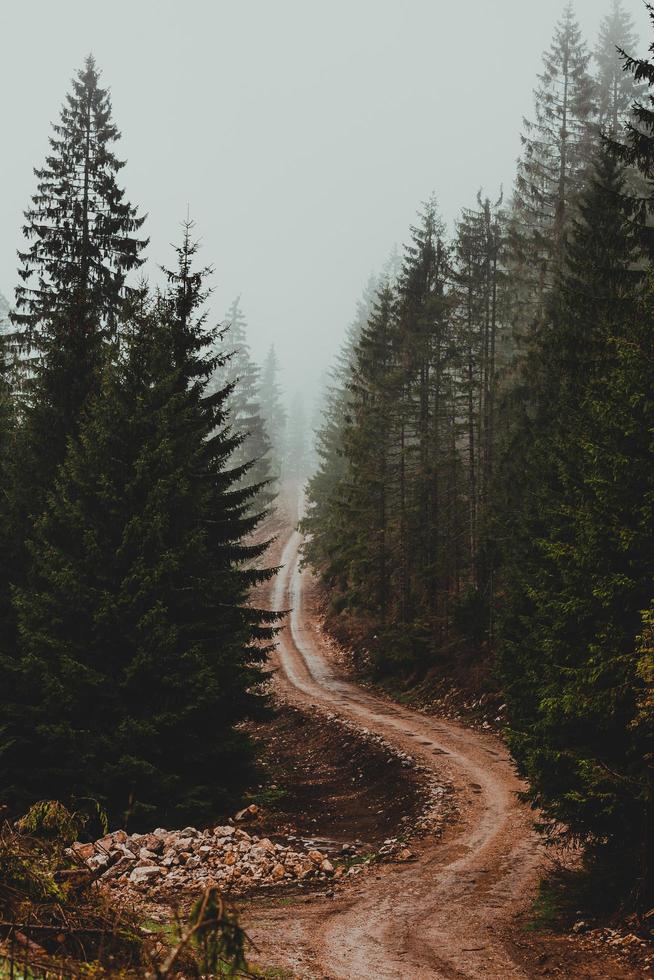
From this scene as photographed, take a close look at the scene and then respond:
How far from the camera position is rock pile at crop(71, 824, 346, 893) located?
10414 mm

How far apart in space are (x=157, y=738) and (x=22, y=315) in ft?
53.9

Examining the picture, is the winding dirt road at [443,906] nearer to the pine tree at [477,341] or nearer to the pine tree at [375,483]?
the pine tree at [477,341]

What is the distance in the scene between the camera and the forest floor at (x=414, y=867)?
25.3ft

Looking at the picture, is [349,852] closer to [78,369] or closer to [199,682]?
[199,682]

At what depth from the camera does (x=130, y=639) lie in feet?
43.3

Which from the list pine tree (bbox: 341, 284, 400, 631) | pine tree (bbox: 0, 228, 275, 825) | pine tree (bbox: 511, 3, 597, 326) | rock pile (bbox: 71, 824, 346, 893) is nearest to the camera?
rock pile (bbox: 71, 824, 346, 893)

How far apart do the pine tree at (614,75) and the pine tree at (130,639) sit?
31633 millimetres

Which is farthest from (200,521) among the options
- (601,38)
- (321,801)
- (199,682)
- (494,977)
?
(601,38)

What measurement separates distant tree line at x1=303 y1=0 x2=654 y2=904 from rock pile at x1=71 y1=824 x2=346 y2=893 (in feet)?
13.8

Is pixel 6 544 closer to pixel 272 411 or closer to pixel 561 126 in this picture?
pixel 561 126

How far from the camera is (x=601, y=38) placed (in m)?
55.3

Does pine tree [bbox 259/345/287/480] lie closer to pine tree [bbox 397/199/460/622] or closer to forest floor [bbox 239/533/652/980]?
pine tree [bbox 397/199/460/622]

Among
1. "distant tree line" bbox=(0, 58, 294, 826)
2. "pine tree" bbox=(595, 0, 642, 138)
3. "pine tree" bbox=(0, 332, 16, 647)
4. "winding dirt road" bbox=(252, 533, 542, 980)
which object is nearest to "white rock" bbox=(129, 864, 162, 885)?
"distant tree line" bbox=(0, 58, 294, 826)

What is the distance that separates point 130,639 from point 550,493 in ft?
30.5
